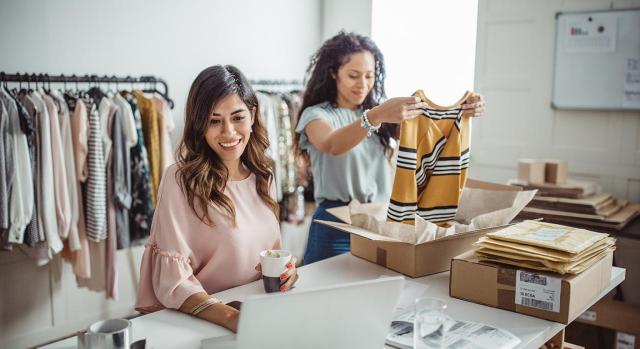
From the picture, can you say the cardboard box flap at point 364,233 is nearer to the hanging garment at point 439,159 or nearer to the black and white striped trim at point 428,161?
the hanging garment at point 439,159

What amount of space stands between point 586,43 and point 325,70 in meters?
1.72

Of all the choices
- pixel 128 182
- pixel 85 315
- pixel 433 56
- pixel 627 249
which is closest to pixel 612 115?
pixel 627 249

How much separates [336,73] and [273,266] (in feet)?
3.80

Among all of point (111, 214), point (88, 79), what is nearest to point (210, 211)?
point (111, 214)

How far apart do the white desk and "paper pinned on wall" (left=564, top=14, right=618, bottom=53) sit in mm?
1837

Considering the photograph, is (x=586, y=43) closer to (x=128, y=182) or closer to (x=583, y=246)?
(x=583, y=246)

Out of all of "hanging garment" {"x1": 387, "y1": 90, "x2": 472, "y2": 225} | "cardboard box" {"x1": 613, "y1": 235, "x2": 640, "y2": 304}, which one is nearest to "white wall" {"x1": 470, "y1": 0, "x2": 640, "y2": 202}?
"cardboard box" {"x1": 613, "y1": 235, "x2": 640, "y2": 304}

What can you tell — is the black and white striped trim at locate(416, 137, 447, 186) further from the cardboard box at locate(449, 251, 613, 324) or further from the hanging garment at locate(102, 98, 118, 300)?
the hanging garment at locate(102, 98, 118, 300)

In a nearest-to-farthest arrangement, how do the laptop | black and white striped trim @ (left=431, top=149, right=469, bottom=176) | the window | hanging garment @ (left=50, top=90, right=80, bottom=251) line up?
the laptop, black and white striped trim @ (left=431, top=149, right=469, bottom=176), hanging garment @ (left=50, top=90, right=80, bottom=251), the window

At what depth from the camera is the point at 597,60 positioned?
11.1 ft

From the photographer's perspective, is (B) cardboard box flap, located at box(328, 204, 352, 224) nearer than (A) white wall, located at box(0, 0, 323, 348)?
Yes

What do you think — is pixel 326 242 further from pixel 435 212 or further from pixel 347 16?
pixel 347 16

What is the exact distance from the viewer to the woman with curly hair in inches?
94.8

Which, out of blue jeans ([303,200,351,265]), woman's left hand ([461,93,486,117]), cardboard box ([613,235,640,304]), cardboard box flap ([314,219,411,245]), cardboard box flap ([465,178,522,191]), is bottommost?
cardboard box ([613,235,640,304])
